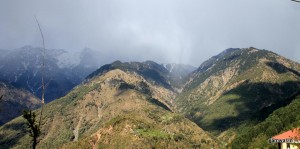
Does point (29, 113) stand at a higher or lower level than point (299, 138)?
lower

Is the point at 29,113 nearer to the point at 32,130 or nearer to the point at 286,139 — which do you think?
the point at 32,130

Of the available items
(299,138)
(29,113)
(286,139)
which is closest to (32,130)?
(29,113)

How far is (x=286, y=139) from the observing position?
60094 mm

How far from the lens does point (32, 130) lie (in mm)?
28781

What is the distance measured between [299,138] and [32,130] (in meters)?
24.5

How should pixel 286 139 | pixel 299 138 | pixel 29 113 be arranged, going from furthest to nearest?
pixel 286 139, pixel 299 138, pixel 29 113

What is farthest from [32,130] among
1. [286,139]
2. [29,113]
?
[286,139]

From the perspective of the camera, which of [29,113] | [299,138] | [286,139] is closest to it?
[29,113]

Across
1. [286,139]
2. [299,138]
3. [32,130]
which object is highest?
[286,139]

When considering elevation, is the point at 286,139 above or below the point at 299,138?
above

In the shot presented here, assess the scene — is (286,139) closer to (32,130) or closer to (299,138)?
(299,138)

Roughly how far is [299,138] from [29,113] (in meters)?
24.9

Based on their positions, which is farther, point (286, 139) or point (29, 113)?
point (286, 139)

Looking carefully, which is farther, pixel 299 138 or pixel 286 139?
pixel 286 139
